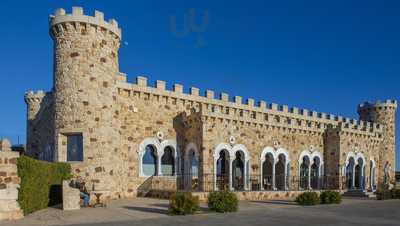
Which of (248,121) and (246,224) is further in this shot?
(248,121)

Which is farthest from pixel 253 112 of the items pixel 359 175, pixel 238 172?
pixel 359 175

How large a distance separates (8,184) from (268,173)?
961 inches

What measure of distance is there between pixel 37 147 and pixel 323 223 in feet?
80.8

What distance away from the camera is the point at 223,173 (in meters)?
29.0

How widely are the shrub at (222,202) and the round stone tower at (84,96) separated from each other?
7.73m

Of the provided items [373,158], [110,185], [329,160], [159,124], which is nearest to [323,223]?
[110,185]

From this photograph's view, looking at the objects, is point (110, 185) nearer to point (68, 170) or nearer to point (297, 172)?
point (68, 170)

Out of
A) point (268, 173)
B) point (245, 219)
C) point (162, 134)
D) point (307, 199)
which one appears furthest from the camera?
point (268, 173)

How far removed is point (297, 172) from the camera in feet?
107

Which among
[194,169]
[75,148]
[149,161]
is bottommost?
[194,169]

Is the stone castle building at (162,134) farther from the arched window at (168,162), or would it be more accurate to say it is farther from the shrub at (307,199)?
the shrub at (307,199)

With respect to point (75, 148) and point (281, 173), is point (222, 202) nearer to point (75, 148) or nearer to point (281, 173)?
point (75, 148)

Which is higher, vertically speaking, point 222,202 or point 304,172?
point 222,202

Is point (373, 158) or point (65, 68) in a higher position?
point (65, 68)
